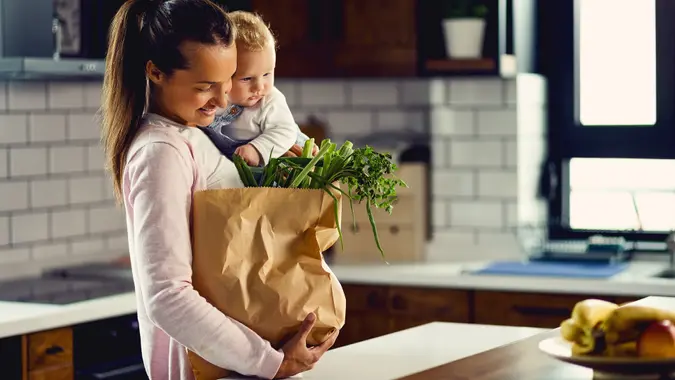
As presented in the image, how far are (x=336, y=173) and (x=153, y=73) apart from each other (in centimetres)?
37

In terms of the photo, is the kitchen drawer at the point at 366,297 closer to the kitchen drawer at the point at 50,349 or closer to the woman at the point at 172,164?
the kitchen drawer at the point at 50,349

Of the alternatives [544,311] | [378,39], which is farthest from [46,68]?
[544,311]

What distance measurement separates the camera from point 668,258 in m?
4.40

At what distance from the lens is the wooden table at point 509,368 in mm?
1940

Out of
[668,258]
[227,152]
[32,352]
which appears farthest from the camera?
[668,258]

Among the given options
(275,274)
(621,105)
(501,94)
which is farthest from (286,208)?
(621,105)

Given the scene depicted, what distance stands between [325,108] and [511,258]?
1.01 metres

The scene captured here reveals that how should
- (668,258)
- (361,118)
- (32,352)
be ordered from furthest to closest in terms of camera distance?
1. (361,118)
2. (668,258)
3. (32,352)

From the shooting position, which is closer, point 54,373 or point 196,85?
point 196,85

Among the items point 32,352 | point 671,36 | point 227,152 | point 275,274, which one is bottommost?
point 32,352

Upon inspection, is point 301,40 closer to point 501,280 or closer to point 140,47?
point 501,280

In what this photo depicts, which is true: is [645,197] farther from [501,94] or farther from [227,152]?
[227,152]

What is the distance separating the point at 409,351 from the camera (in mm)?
2469

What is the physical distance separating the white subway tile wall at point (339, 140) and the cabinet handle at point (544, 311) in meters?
0.61
